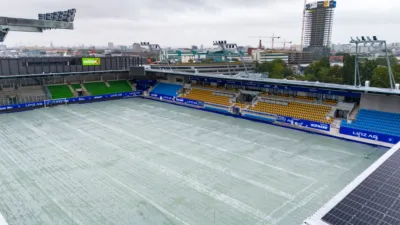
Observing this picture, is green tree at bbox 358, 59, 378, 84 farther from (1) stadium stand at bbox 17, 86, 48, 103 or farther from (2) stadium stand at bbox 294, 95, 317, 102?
(1) stadium stand at bbox 17, 86, 48, 103

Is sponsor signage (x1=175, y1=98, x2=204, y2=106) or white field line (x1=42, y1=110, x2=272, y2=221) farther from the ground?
sponsor signage (x1=175, y1=98, x2=204, y2=106)

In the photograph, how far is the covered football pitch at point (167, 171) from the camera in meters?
11.6

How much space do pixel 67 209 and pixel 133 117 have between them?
17204 mm

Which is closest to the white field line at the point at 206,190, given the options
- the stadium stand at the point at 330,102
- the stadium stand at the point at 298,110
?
the stadium stand at the point at 298,110

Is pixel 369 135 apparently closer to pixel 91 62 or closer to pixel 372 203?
pixel 372 203

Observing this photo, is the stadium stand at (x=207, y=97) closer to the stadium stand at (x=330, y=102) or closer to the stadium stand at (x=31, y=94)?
the stadium stand at (x=330, y=102)

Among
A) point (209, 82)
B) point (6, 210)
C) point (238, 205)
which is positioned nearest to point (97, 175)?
point (6, 210)

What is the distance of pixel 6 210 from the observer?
11562mm

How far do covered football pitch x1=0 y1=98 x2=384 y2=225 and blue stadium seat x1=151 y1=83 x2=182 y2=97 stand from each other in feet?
40.2

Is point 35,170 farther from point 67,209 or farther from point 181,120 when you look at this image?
point 181,120

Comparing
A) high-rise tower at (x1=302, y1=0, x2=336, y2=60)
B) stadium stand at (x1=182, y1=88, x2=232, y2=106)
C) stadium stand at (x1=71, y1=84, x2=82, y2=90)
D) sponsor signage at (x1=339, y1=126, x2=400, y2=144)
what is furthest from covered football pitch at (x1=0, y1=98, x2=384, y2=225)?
high-rise tower at (x1=302, y1=0, x2=336, y2=60)

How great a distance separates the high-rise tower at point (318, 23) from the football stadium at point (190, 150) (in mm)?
167502

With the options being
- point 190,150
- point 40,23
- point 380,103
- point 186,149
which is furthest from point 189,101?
point 380,103

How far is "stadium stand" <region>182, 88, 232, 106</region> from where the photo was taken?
32.5 meters
